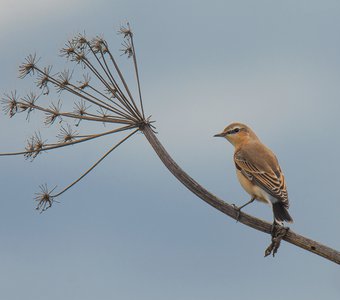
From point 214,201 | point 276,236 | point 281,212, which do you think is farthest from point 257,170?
point 214,201

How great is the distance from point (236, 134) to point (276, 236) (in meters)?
4.19

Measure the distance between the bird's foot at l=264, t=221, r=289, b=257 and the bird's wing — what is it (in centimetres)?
190

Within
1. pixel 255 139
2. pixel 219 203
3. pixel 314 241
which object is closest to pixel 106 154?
pixel 219 203

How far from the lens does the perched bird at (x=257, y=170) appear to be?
886cm

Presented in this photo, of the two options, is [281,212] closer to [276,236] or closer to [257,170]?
[257,170]

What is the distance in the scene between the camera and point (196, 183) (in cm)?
644

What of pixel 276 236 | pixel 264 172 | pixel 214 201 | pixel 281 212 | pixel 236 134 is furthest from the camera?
pixel 236 134

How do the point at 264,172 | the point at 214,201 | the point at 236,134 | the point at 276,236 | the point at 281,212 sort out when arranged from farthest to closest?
1. the point at 236,134
2. the point at 264,172
3. the point at 281,212
4. the point at 276,236
5. the point at 214,201

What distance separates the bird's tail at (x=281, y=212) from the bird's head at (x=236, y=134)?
7.37ft

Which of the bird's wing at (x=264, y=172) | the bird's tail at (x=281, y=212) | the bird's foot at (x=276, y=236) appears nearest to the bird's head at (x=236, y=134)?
the bird's wing at (x=264, y=172)

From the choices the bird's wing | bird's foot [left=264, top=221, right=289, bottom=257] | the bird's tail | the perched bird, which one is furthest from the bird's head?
bird's foot [left=264, top=221, right=289, bottom=257]

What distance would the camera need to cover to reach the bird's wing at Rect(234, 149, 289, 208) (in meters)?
8.91

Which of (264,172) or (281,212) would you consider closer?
(281,212)

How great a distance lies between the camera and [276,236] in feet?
22.5
